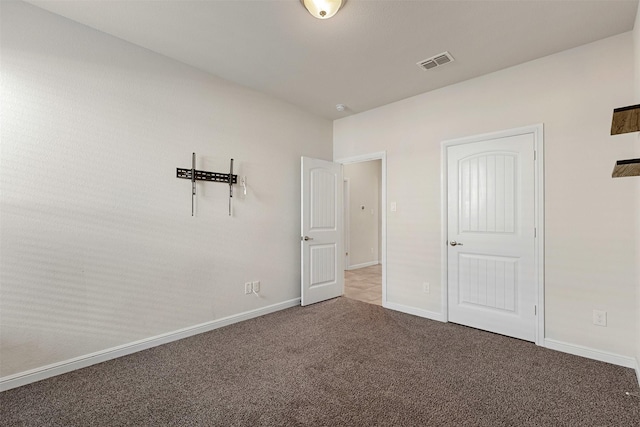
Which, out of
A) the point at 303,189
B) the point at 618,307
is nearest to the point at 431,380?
the point at 618,307

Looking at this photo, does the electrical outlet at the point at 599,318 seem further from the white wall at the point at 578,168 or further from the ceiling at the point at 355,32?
the ceiling at the point at 355,32

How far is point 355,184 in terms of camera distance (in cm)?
692

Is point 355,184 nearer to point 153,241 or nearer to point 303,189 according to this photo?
point 303,189

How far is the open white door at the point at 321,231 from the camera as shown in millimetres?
3943

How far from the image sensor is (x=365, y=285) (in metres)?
5.16

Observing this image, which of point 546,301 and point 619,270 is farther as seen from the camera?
point 546,301

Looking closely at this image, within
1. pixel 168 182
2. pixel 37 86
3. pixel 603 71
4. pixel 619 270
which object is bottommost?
pixel 619 270

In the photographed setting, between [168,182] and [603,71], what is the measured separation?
3.84 m

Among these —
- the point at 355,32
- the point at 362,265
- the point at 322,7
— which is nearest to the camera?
the point at 322,7

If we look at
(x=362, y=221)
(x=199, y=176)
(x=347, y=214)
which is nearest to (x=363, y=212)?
(x=362, y=221)

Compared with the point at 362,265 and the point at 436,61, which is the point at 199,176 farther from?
the point at 362,265

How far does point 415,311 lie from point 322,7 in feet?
10.4

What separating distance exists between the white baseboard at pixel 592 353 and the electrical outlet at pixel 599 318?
22 cm

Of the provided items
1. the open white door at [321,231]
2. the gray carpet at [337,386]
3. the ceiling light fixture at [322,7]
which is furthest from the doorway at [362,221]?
the ceiling light fixture at [322,7]
